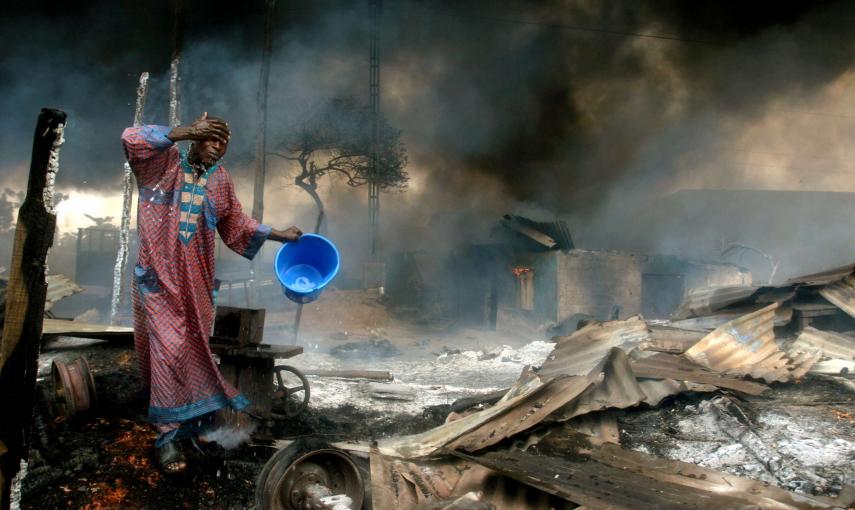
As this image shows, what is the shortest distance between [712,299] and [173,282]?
6624mm

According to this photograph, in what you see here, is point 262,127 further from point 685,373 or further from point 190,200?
point 685,373

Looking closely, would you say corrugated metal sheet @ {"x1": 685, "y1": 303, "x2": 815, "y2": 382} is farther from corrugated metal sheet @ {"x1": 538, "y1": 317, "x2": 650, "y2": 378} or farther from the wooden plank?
the wooden plank

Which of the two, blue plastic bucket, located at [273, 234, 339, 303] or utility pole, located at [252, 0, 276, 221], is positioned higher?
utility pole, located at [252, 0, 276, 221]

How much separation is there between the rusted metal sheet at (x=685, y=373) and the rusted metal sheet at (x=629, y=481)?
1332 millimetres

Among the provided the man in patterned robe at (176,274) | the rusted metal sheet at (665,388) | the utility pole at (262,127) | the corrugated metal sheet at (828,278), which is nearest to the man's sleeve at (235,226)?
the man in patterned robe at (176,274)

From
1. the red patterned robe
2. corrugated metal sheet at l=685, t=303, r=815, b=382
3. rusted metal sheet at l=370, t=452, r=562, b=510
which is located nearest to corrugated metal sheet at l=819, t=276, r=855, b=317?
corrugated metal sheet at l=685, t=303, r=815, b=382

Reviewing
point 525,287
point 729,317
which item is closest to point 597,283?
point 525,287

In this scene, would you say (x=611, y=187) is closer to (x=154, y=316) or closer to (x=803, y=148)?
(x=803, y=148)

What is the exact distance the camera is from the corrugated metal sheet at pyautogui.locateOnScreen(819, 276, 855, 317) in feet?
18.3

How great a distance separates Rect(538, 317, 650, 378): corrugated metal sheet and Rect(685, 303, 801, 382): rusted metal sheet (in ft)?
2.05

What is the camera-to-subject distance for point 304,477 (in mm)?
2547

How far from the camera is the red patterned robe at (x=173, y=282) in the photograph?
2918 millimetres

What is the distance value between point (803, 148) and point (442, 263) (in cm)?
2474

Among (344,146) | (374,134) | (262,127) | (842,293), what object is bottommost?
(842,293)
